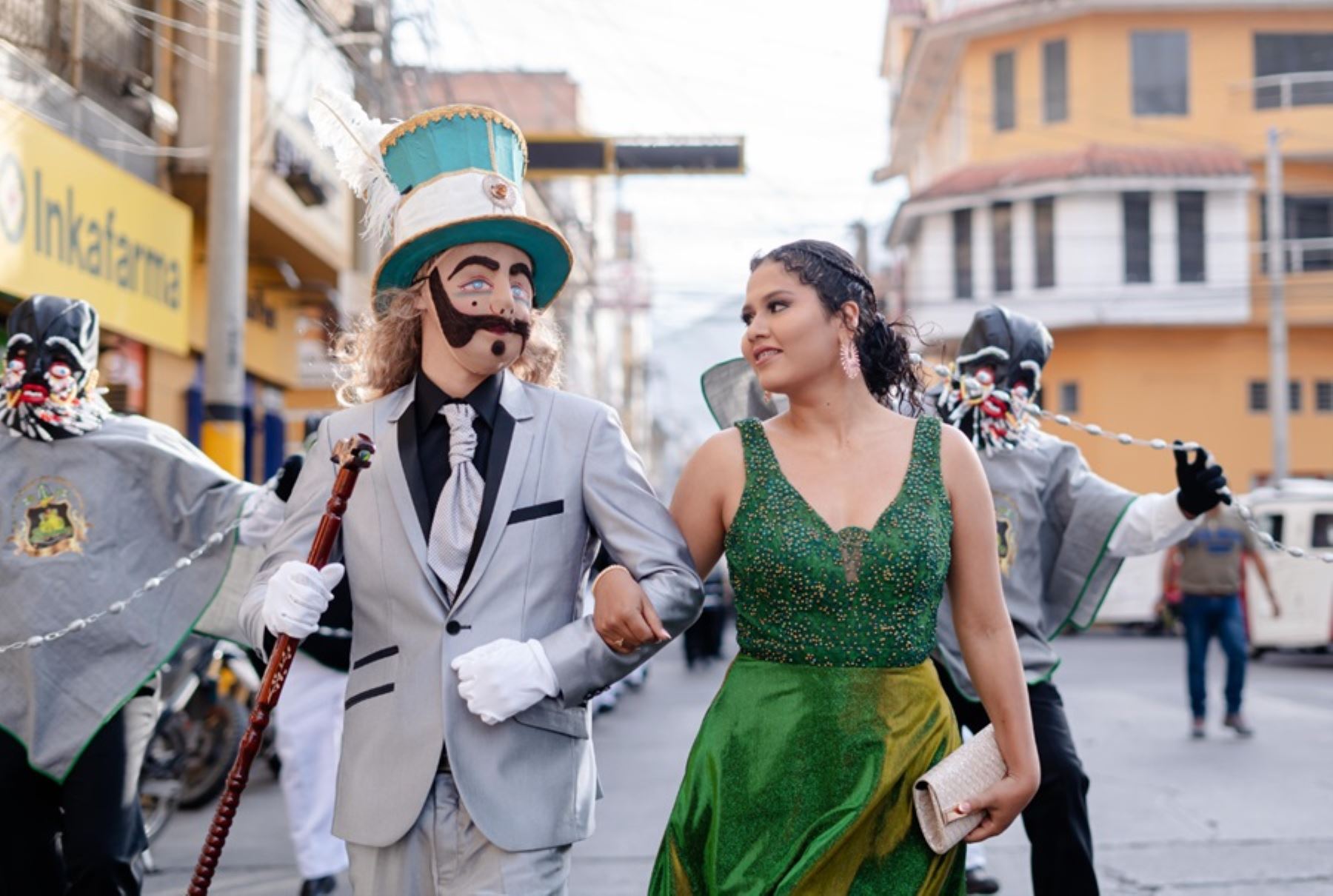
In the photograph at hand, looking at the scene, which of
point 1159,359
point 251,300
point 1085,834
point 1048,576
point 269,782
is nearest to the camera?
point 1085,834

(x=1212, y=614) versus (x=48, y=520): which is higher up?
(x=48, y=520)

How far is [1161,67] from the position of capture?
34.6 meters

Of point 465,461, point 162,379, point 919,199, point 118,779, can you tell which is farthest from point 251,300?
point 919,199

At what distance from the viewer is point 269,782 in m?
10.3

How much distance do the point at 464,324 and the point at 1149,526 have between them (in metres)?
2.80

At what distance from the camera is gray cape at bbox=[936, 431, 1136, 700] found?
5.38 m

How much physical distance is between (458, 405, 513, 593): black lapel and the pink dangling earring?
2.45 feet

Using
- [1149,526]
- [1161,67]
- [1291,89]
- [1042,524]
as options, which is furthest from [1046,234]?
[1149,526]

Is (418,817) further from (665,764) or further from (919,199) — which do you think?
(919,199)

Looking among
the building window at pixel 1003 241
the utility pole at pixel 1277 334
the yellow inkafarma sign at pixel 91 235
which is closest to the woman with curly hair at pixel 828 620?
the yellow inkafarma sign at pixel 91 235

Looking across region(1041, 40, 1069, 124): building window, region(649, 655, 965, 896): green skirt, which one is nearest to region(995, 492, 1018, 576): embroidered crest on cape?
region(649, 655, 965, 896): green skirt

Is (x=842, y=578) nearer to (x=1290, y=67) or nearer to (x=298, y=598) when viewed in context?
(x=298, y=598)

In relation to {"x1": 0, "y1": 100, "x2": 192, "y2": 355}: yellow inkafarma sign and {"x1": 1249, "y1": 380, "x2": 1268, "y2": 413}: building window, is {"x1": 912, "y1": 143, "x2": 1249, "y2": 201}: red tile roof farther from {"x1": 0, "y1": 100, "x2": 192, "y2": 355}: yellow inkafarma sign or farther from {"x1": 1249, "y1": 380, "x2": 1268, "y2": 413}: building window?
{"x1": 0, "y1": 100, "x2": 192, "y2": 355}: yellow inkafarma sign

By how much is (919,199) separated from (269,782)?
28.0 metres
